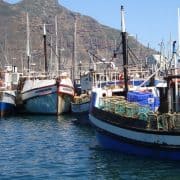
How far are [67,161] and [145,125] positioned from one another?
420cm

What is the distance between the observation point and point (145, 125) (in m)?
25.7

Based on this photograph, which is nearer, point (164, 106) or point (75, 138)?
point (164, 106)

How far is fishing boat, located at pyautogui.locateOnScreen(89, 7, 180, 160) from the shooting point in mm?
24672

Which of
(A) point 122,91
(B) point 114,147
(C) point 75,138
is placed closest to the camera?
(B) point 114,147

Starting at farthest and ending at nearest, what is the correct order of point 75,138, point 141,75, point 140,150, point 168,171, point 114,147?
point 141,75, point 75,138, point 114,147, point 140,150, point 168,171

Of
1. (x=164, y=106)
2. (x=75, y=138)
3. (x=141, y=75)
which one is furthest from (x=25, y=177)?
(x=141, y=75)

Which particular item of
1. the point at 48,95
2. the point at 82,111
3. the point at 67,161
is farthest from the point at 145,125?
the point at 48,95

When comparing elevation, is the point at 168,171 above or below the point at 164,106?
below

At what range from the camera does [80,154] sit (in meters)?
29.1

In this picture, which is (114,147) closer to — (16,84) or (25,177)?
(25,177)

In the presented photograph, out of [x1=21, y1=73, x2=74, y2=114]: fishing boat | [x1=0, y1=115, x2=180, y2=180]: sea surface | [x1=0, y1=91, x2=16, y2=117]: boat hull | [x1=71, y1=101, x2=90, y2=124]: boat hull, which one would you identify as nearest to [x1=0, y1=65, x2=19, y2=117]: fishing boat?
[x1=0, y1=91, x2=16, y2=117]: boat hull

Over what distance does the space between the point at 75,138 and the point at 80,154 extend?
734 centimetres

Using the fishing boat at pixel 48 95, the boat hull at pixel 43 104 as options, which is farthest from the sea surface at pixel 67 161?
the boat hull at pixel 43 104

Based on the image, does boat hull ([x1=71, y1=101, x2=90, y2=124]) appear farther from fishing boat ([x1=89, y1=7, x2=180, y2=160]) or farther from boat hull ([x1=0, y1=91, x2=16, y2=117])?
fishing boat ([x1=89, y1=7, x2=180, y2=160])
